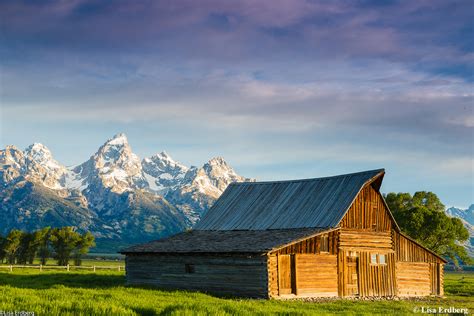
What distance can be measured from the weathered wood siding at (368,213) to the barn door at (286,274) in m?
5.85

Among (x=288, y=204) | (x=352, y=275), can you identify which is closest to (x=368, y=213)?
(x=352, y=275)

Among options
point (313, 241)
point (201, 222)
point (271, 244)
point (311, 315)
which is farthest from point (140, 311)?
point (201, 222)

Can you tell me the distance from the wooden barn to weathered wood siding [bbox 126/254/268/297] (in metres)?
0.06

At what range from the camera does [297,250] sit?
42469mm

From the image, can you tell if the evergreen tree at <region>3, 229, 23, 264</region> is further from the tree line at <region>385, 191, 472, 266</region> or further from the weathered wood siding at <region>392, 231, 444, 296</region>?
the weathered wood siding at <region>392, 231, 444, 296</region>

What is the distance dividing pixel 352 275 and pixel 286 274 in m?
7.04

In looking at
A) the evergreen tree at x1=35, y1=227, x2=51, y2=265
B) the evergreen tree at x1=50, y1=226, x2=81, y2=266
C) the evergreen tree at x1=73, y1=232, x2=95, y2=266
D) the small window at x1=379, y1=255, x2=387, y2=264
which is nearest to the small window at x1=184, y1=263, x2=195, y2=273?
the small window at x1=379, y1=255, x2=387, y2=264

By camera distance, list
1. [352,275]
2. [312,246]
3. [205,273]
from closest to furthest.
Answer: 1. [312,246]
2. [205,273]
3. [352,275]

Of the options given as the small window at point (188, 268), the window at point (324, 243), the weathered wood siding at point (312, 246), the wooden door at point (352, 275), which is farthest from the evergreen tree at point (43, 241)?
the window at point (324, 243)

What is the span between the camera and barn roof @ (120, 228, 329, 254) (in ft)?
135

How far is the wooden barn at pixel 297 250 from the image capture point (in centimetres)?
4172

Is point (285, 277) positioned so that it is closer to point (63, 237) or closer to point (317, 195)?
point (317, 195)

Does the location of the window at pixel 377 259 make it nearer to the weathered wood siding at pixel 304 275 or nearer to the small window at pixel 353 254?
the small window at pixel 353 254

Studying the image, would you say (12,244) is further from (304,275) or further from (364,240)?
(304,275)
